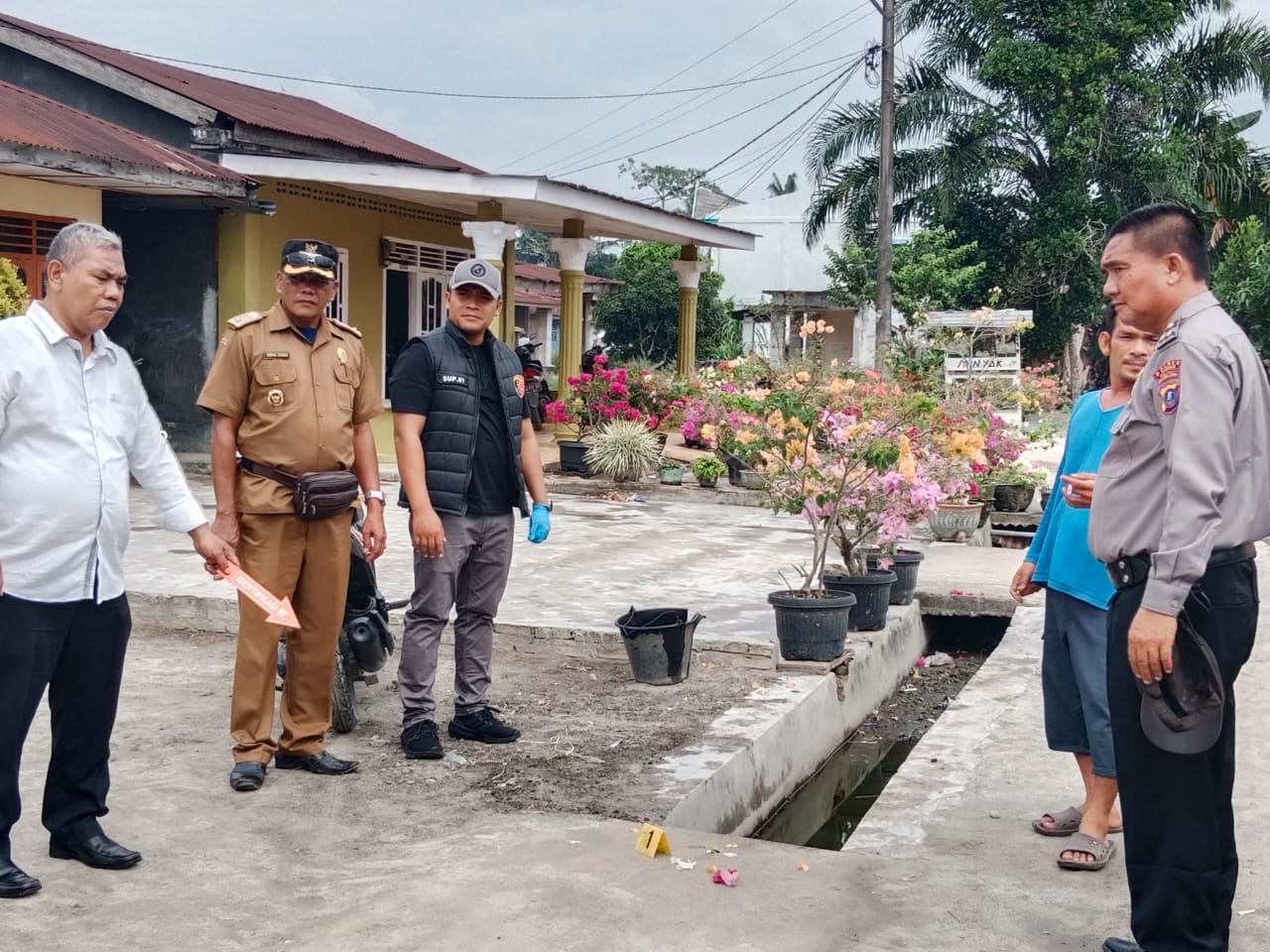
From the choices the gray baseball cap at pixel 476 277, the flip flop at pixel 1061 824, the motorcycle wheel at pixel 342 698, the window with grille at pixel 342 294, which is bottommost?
the flip flop at pixel 1061 824

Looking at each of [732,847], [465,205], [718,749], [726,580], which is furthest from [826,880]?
[465,205]

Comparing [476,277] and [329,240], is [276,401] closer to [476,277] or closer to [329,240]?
[476,277]

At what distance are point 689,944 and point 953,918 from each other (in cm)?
78

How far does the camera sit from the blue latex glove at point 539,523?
5.44m

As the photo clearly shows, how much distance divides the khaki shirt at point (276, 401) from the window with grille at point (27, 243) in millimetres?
7801

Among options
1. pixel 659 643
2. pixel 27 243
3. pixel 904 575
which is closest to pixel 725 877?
pixel 659 643

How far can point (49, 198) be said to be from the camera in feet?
39.2

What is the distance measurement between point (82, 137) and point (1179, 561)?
1096cm

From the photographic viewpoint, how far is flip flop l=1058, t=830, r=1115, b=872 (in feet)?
14.0

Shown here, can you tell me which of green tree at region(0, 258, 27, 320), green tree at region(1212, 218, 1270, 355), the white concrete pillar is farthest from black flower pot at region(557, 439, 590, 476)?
green tree at region(1212, 218, 1270, 355)

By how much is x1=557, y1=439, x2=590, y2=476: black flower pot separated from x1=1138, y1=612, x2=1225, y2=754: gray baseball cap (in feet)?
40.0

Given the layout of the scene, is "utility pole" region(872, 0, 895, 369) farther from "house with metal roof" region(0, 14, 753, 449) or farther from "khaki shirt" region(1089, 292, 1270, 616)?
"khaki shirt" region(1089, 292, 1270, 616)

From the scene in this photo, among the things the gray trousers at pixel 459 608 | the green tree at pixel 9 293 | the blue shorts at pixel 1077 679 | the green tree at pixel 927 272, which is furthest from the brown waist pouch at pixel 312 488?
the green tree at pixel 927 272

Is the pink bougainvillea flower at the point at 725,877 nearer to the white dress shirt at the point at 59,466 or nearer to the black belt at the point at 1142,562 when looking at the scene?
the black belt at the point at 1142,562
